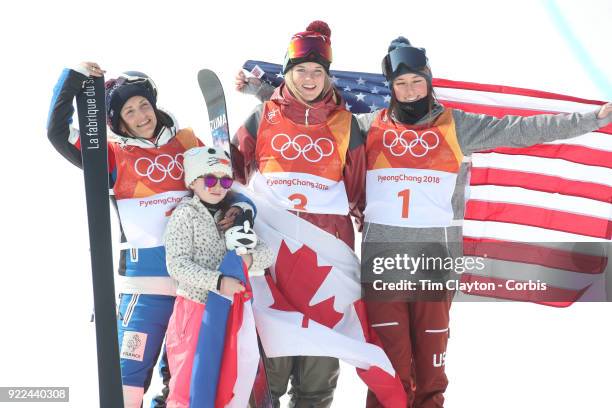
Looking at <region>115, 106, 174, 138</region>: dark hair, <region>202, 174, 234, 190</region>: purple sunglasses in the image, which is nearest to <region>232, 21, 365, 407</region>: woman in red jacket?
<region>202, 174, 234, 190</region>: purple sunglasses

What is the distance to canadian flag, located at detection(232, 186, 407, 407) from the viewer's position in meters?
3.36

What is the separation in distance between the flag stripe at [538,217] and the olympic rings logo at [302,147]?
49.1 inches

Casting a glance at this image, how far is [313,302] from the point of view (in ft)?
11.5

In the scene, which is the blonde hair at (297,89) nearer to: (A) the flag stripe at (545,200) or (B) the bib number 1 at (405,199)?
(B) the bib number 1 at (405,199)

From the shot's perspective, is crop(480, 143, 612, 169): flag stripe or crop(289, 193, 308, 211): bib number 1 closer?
crop(289, 193, 308, 211): bib number 1

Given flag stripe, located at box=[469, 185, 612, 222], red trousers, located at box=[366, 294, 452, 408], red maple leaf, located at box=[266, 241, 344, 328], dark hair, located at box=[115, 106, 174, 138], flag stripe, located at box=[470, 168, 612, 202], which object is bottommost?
red trousers, located at box=[366, 294, 452, 408]

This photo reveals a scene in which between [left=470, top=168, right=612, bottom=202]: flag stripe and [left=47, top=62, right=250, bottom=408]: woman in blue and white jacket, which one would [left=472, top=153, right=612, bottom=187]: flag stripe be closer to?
[left=470, top=168, right=612, bottom=202]: flag stripe

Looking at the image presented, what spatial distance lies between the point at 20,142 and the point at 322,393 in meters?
5.39

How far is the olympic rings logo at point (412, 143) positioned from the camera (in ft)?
11.8

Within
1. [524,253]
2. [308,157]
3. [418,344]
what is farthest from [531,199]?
[308,157]

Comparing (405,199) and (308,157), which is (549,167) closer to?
(405,199)

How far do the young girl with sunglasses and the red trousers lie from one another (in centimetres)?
65

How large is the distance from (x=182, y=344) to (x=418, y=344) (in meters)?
1.12

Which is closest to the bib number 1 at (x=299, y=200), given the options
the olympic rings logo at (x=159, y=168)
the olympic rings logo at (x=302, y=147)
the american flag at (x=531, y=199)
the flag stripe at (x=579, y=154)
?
the olympic rings logo at (x=302, y=147)
